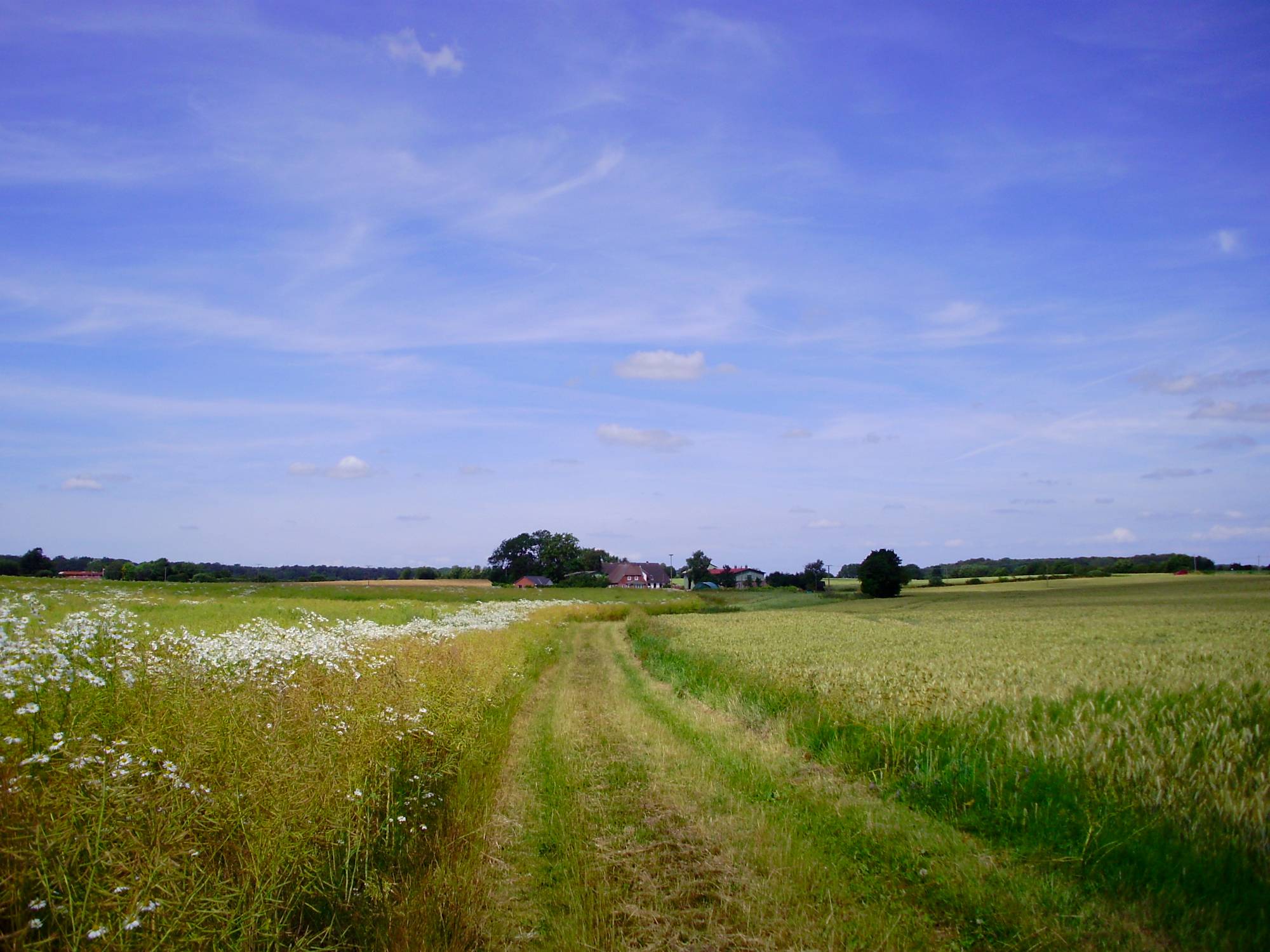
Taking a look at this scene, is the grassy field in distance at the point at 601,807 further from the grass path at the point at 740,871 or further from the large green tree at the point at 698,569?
the large green tree at the point at 698,569

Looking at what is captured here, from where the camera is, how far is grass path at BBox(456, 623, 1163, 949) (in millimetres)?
5078

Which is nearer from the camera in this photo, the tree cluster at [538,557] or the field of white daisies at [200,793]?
the field of white daisies at [200,793]

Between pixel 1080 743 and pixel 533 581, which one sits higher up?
pixel 1080 743

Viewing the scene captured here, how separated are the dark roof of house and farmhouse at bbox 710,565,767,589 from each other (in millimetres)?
12550

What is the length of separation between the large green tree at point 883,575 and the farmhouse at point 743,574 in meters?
63.5

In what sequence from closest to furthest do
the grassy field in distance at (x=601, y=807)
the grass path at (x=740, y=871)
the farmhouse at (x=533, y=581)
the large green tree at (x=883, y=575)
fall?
the grassy field in distance at (x=601, y=807)
the grass path at (x=740, y=871)
the large green tree at (x=883, y=575)
the farmhouse at (x=533, y=581)

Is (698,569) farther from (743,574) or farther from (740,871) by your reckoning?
(740,871)

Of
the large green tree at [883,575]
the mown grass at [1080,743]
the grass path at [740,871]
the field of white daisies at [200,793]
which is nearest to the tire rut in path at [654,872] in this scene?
the grass path at [740,871]

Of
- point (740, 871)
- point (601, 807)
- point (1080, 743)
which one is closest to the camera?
point (740, 871)

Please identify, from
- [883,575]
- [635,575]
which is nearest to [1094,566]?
[883,575]

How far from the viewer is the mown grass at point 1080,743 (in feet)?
18.0

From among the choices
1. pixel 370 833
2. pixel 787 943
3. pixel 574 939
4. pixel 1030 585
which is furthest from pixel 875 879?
pixel 1030 585

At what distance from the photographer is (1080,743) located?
741 cm

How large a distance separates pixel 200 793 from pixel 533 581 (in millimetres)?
115492
